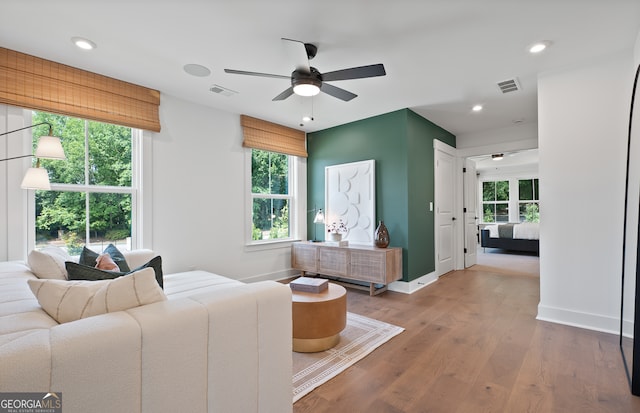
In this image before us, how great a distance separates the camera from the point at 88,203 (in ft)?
10.1

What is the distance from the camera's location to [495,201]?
9.40 metres

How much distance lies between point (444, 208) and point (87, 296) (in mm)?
4969

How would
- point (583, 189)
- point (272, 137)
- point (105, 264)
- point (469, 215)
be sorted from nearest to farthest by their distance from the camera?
point (105, 264) < point (583, 189) < point (272, 137) < point (469, 215)

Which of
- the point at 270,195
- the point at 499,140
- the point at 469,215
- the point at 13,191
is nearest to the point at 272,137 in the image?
the point at 270,195

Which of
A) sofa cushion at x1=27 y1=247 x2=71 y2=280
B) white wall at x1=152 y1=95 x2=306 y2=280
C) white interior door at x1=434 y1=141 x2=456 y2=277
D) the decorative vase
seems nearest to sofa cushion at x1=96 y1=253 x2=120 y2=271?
sofa cushion at x1=27 y1=247 x2=71 y2=280

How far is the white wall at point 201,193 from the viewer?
3537mm

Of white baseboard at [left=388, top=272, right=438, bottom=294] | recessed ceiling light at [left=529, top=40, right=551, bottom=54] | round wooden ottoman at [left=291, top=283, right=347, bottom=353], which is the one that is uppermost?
recessed ceiling light at [left=529, top=40, right=551, bottom=54]

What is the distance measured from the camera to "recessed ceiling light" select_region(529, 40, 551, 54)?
2.46 metres

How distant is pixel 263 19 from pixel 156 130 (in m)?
2.00

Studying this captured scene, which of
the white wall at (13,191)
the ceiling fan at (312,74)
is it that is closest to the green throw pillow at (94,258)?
the white wall at (13,191)

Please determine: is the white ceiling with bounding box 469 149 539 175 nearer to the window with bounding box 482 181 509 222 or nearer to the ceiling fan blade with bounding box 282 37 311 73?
the window with bounding box 482 181 509 222

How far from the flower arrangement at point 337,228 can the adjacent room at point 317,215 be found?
0.03 m

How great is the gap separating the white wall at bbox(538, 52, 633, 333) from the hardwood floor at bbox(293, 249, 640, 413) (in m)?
0.30

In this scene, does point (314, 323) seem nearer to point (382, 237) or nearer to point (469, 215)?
point (382, 237)
